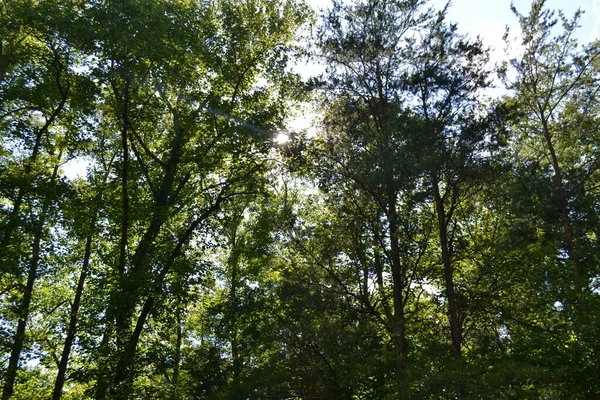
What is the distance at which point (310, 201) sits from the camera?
48.7 feet

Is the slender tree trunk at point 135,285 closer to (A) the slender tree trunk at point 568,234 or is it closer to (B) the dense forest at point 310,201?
(B) the dense forest at point 310,201

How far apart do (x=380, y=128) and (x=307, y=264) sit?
3.98 meters

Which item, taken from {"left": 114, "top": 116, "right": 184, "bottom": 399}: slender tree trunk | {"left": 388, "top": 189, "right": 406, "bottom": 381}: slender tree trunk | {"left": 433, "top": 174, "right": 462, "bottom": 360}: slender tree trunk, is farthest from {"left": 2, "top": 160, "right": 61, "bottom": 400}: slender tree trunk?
{"left": 433, "top": 174, "right": 462, "bottom": 360}: slender tree trunk

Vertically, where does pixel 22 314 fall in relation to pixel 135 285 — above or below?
below

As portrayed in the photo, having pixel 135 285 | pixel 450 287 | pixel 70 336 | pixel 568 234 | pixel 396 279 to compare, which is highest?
pixel 568 234

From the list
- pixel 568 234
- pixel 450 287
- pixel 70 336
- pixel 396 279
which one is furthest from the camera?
pixel 568 234

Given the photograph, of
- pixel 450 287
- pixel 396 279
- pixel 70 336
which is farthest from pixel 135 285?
pixel 450 287

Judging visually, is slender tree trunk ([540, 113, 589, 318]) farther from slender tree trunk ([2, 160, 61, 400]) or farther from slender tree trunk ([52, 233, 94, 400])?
slender tree trunk ([2, 160, 61, 400])

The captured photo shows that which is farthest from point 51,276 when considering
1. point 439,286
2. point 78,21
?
point 439,286

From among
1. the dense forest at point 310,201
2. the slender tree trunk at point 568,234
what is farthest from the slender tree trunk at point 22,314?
the slender tree trunk at point 568,234

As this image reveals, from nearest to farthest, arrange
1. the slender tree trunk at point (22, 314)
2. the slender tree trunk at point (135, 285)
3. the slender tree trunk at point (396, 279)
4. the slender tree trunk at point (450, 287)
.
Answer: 1. the slender tree trunk at point (450, 287)
2. the slender tree trunk at point (396, 279)
3. the slender tree trunk at point (135, 285)
4. the slender tree trunk at point (22, 314)

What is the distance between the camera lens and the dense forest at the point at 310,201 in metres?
10.6

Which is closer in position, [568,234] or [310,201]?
[568,234]

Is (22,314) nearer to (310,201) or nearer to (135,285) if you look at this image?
(135,285)
